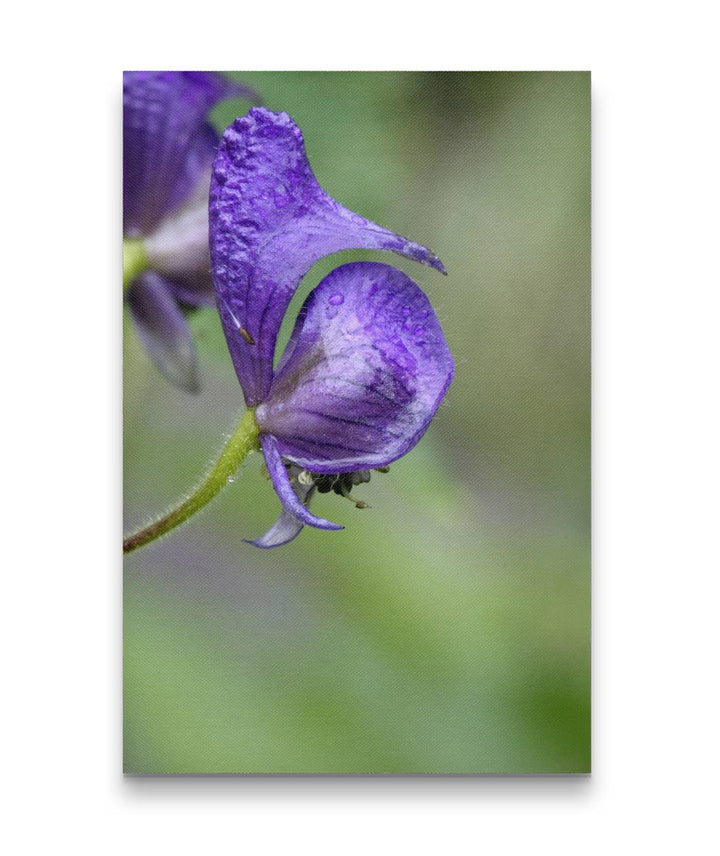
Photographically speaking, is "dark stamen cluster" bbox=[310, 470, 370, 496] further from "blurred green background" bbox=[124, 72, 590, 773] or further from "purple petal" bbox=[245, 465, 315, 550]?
"blurred green background" bbox=[124, 72, 590, 773]

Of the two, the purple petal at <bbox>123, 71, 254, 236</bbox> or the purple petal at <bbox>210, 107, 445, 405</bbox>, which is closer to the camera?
the purple petal at <bbox>210, 107, 445, 405</bbox>

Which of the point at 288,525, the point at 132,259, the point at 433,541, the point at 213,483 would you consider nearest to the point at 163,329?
the point at 132,259

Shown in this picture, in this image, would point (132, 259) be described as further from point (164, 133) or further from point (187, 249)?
point (164, 133)

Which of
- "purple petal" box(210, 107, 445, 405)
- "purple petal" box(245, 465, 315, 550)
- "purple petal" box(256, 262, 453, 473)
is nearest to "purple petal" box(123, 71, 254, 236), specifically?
"purple petal" box(210, 107, 445, 405)

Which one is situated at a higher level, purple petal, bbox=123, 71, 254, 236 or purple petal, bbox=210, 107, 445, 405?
purple petal, bbox=123, 71, 254, 236
